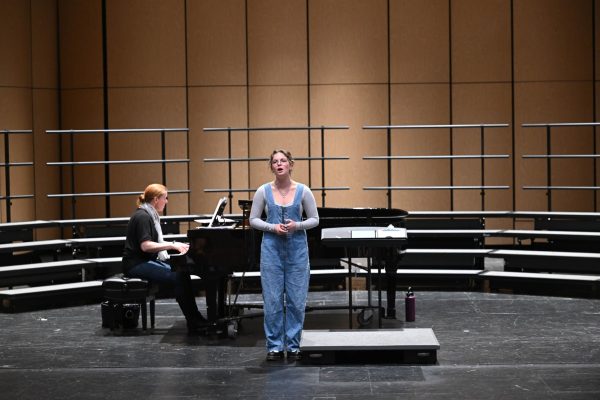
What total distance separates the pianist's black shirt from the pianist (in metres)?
1.33

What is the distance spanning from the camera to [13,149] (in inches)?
462

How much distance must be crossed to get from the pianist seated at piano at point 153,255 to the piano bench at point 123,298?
0.12 m

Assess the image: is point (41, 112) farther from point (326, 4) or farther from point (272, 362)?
point (272, 362)

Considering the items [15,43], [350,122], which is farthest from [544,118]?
[15,43]

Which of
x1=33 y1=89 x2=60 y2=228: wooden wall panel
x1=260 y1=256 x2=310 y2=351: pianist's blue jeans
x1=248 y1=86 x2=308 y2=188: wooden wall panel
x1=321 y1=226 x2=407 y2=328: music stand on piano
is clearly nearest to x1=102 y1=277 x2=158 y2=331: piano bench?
x1=260 y1=256 x2=310 y2=351: pianist's blue jeans

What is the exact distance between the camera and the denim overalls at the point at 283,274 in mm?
7043

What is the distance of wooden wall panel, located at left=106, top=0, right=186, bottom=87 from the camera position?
12.6 meters

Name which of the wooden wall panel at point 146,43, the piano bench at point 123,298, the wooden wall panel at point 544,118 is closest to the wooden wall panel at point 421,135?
the wooden wall panel at point 544,118

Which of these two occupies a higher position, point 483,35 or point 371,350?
point 483,35

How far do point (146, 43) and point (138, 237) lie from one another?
16.5 ft

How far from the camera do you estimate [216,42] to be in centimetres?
1254

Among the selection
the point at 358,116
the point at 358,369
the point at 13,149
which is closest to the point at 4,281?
the point at 13,149

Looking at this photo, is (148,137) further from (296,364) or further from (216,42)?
(296,364)

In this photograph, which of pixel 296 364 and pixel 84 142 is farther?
pixel 84 142
